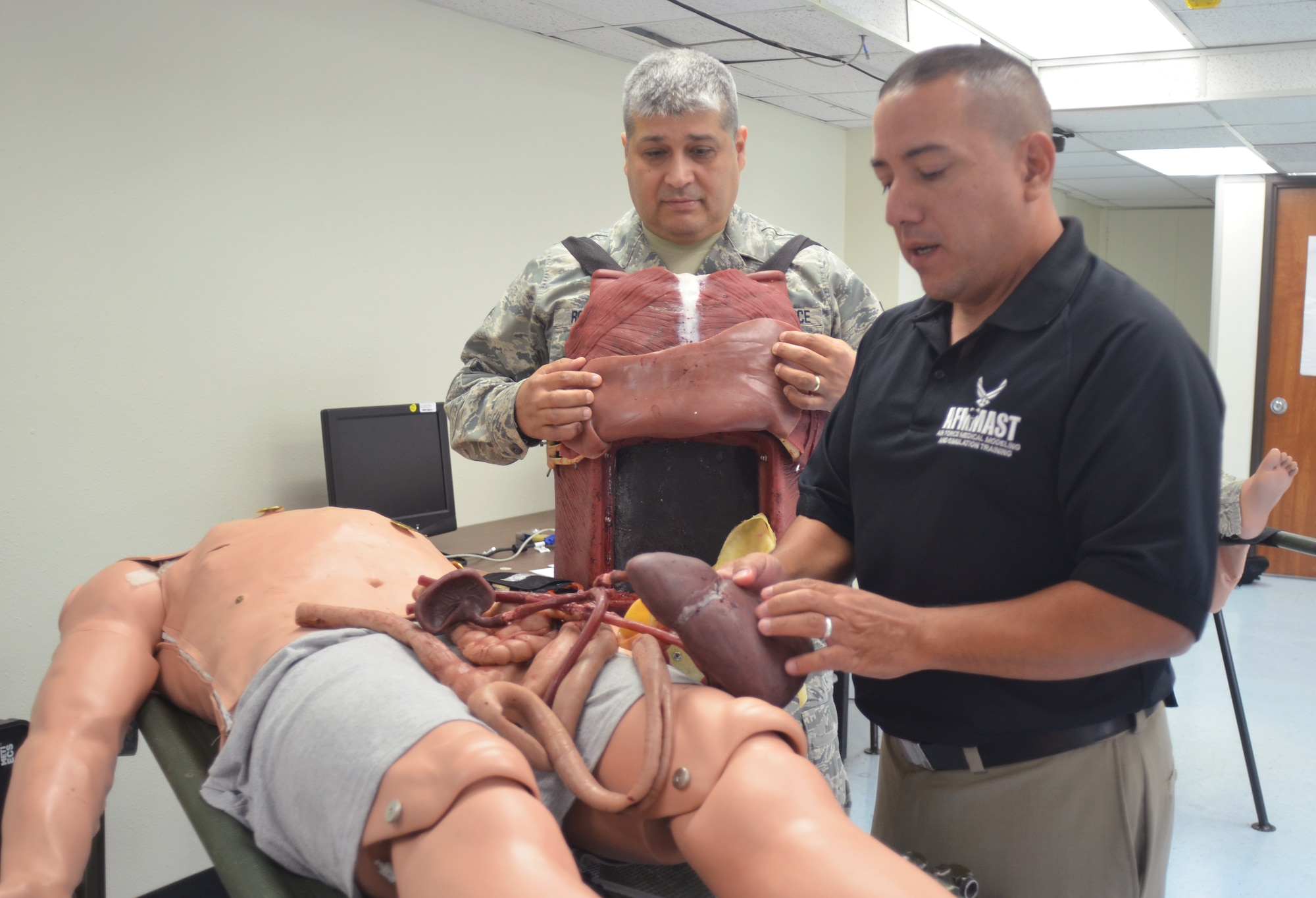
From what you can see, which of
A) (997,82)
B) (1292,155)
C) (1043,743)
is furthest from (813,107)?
(1043,743)

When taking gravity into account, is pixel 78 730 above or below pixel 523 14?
below

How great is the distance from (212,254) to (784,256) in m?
1.91

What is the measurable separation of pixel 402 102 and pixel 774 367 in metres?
2.37

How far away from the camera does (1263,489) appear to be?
5.53ft

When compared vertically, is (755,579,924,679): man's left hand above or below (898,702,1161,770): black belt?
above

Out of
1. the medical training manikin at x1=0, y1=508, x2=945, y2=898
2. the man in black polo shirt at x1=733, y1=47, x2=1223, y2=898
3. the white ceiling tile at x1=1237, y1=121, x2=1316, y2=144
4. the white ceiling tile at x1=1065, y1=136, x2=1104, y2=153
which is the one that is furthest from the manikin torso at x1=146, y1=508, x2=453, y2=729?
the white ceiling tile at x1=1065, y1=136, x2=1104, y2=153

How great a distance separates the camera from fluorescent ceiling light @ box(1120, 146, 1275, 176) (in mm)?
5875

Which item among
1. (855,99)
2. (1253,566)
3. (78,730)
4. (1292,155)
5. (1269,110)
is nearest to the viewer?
(78,730)

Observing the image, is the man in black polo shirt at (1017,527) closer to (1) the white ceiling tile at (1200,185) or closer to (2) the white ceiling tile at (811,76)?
(2) the white ceiling tile at (811,76)

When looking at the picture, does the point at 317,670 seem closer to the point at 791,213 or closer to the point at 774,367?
the point at 774,367

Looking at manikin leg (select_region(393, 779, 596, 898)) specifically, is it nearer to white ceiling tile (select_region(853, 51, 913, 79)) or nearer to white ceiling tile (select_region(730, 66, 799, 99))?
white ceiling tile (select_region(853, 51, 913, 79))

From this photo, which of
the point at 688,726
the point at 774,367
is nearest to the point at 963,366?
the point at 774,367

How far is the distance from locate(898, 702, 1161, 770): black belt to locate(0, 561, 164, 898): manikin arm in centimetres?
110

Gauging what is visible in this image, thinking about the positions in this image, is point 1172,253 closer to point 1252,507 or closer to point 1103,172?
point 1103,172
